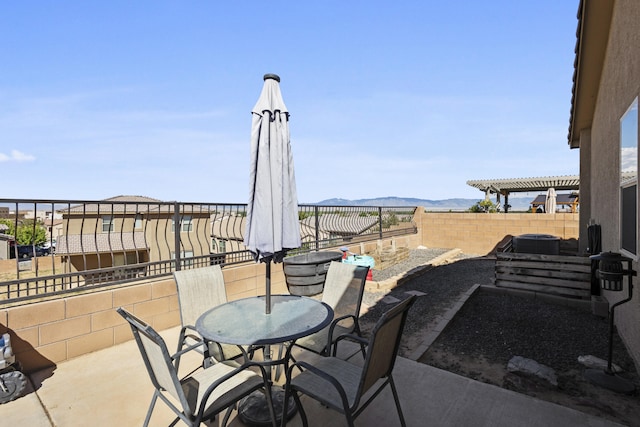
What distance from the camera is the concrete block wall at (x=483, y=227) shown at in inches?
378

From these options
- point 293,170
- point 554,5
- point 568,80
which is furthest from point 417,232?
point 293,170

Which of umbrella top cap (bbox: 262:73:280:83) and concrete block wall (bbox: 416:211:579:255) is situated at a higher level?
umbrella top cap (bbox: 262:73:280:83)

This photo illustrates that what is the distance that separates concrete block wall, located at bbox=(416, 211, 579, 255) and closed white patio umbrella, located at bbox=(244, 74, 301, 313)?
33.5 feet

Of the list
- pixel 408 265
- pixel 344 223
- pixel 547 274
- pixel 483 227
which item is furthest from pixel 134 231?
pixel 483 227

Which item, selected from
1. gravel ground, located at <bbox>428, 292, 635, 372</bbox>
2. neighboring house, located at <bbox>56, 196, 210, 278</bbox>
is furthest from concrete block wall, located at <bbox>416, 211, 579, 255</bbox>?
neighboring house, located at <bbox>56, 196, 210, 278</bbox>

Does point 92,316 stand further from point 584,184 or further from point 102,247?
point 102,247

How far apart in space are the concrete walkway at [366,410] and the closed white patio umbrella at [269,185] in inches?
47.0

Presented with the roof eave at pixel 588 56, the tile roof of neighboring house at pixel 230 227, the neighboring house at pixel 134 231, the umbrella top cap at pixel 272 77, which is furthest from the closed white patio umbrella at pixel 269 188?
the roof eave at pixel 588 56

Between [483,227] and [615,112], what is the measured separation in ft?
23.7

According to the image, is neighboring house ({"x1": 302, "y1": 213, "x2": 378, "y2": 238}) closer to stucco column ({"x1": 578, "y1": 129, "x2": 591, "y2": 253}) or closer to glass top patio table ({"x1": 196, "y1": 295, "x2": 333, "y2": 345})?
glass top patio table ({"x1": 196, "y1": 295, "x2": 333, "y2": 345})

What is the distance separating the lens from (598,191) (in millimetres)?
5488

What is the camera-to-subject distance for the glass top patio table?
6.63 feet

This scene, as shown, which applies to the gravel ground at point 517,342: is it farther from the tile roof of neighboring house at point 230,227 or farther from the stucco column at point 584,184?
the stucco column at point 584,184

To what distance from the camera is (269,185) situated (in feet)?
8.14
